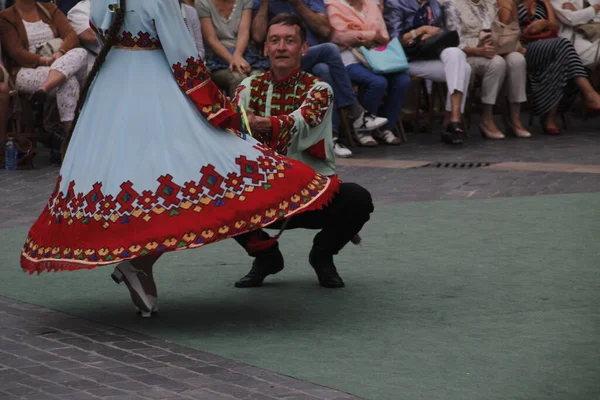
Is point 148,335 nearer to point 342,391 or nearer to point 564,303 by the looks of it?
point 342,391

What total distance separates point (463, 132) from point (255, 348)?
8.47m

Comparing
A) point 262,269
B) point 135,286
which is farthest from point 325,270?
point 135,286

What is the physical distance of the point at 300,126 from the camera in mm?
6117

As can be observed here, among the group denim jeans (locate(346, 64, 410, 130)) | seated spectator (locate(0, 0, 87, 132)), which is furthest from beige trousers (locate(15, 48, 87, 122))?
denim jeans (locate(346, 64, 410, 130))

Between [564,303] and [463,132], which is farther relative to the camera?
[463,132]

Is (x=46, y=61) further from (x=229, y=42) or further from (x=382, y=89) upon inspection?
(x=382, y=89)

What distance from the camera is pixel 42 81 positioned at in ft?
38.1

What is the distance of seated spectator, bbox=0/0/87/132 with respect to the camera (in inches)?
456

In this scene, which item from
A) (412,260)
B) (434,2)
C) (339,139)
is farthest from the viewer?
(434,2)

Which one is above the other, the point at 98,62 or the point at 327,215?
the point at 98,62

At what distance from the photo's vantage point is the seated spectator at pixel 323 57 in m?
12.4

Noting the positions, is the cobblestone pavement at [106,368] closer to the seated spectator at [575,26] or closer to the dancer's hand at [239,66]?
the dancer's hand at [239,66]

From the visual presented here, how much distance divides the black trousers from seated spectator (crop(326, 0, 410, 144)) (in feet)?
21.2

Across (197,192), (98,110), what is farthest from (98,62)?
(197,192)
